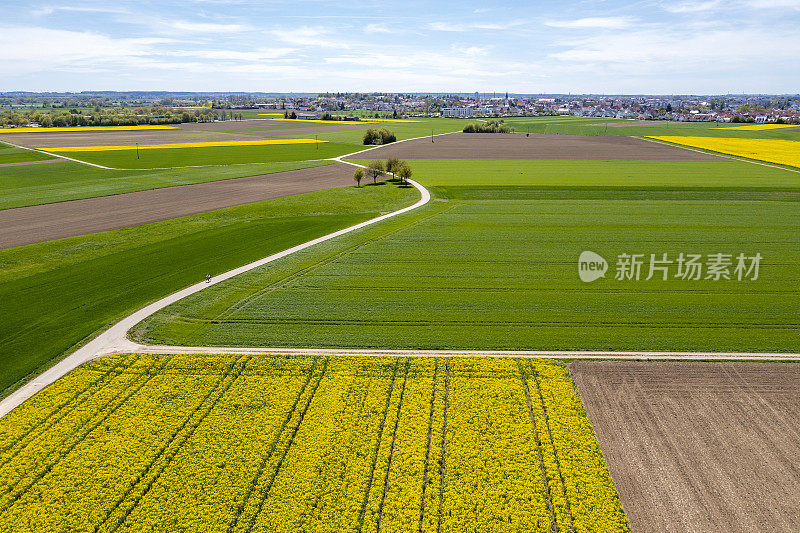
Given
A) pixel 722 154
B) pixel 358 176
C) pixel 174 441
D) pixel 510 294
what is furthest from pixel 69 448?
pixel 722 154

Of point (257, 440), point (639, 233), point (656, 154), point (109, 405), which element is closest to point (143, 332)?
point (109, 405)

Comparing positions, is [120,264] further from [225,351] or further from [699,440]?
[699,440]

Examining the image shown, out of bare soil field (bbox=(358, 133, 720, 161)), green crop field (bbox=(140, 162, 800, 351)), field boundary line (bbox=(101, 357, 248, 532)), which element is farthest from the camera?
bare soil field (bbox=(358, 133, 720, 161))

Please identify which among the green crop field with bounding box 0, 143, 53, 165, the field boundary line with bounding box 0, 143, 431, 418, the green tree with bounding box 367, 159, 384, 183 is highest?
the green crop field with bounding box 0, 143, 53, 165

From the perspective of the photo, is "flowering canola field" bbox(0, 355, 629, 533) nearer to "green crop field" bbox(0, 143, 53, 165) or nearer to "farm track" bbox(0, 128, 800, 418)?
"farm track" bbox(0, 128, 800, 418)

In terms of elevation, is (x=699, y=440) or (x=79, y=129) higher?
(x=79, y=129)

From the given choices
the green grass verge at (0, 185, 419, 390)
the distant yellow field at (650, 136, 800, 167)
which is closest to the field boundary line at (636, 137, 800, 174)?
the distant yellow field at (650, 136, 800, 167)

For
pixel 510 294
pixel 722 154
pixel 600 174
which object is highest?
pixel 722 154
